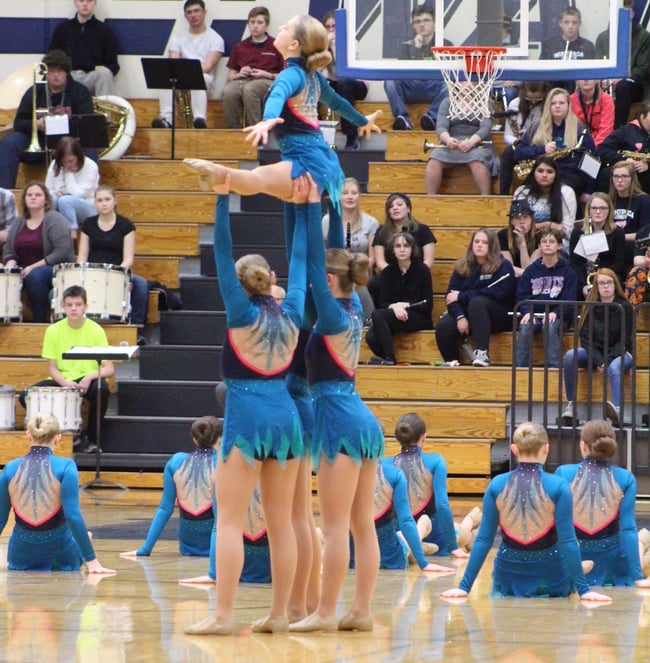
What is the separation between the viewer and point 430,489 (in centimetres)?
796

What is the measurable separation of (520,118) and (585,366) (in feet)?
10.4

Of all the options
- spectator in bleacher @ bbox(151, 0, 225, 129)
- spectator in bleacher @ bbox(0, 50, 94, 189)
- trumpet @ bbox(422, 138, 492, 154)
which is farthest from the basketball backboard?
spectator in bleacher @ bbox(151, 0, 225, 129)

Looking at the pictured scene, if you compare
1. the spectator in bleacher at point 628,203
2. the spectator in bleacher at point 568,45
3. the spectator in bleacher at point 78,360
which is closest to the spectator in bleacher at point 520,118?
the spectator in bleacher at point 628,203

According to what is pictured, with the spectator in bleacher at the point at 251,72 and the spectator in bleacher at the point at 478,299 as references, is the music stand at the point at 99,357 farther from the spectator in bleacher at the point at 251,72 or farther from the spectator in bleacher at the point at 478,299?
the spectator in bleacher at the point at 251,72

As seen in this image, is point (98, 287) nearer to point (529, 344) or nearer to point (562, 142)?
point (529, 344)

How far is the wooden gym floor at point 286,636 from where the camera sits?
496cm

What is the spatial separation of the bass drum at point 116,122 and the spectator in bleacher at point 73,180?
81 centimetres

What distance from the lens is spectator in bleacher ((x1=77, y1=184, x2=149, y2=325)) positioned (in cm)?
1275

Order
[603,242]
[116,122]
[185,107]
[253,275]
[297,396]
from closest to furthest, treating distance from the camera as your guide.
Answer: [253,275], [297,396], [603,242], [116,122], [185,107]

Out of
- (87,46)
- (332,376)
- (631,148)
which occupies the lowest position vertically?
(332,376)

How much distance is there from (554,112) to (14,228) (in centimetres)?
507

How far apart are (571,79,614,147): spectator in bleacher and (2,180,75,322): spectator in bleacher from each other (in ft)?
16.1

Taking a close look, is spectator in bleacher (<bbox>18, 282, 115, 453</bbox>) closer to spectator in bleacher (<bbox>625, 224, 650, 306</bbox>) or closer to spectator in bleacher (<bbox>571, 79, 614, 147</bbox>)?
spectator in bleacher (<bbox>625, 224, 650, 306</bbox>)

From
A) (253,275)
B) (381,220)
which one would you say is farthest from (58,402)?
(253,275)
